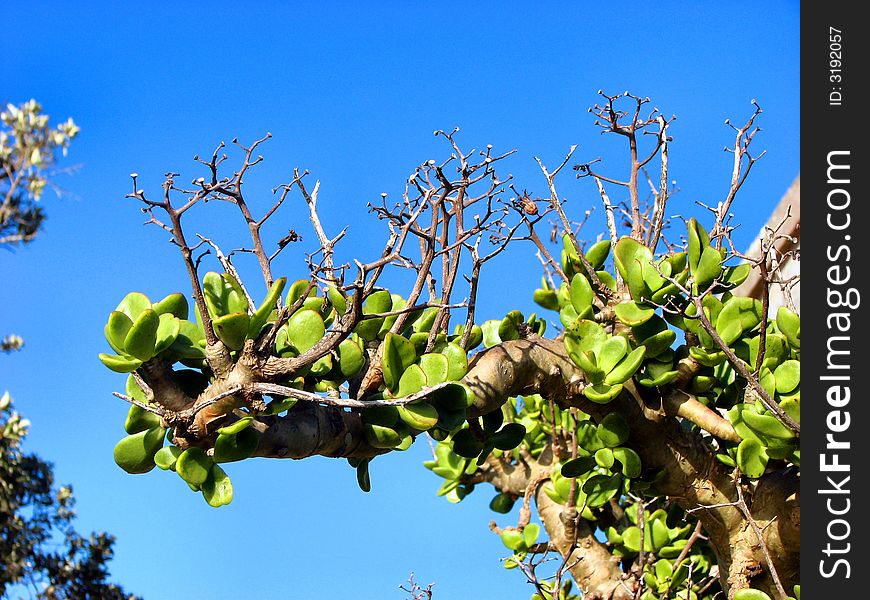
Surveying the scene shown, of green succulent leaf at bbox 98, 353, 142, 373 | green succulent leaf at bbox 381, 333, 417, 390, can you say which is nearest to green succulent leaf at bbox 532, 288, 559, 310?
green succulent leaf at bbox 381, 333, 417, 390

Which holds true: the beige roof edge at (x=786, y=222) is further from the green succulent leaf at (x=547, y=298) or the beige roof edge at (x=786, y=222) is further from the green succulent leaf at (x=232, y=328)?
the green succulent leaf at (x=232, y=328)

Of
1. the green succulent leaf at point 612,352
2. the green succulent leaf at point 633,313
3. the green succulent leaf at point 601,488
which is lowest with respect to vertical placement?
the green succulent leaf at point 601,488

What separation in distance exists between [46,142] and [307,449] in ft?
17.8

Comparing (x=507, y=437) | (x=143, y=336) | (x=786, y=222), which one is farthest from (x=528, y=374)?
(x=786, y=222)

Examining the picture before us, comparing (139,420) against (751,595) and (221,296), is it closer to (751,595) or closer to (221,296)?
(221,296)

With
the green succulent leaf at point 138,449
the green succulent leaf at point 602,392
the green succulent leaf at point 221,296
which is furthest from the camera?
the green succulent leaf at point 602,392

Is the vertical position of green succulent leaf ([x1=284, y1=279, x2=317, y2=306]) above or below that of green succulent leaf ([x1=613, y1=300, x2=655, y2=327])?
below

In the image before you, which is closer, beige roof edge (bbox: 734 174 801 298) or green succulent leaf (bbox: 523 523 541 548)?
green succulent leaf (bbox: 523 523 541 548)

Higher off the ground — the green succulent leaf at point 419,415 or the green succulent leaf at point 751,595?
the green succulent leaf at point 419,415

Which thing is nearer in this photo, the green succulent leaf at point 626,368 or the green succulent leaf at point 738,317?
the green succulent leaf at point 626,368

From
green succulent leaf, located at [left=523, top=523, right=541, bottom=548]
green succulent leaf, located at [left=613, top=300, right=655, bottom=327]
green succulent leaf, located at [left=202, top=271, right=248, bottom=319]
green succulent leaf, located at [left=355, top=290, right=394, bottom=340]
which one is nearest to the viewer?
green succulent leaf, located at [left=202, top=271, right=248, bottom=319]

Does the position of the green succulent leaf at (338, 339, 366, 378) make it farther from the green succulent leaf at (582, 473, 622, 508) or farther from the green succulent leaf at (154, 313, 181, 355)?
the green succulent leaf at (582, 473, 622, 508)

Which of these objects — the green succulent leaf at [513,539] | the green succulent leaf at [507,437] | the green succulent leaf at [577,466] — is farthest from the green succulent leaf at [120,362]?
the green succulent leaf at [513,539]

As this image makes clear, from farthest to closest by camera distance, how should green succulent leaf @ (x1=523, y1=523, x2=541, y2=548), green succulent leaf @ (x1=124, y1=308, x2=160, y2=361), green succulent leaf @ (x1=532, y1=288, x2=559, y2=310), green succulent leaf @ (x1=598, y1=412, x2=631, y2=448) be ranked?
green succulent leaf @ (x1=523, y1=523, x2=541, y2=548)
green succulent leaf @ (x1=532, y1=288, x2=559, y2=310)
green succulent leaf @ (x1=598, y1=412, x2=631, y2=448)
green succulent leaf @ (x1=124, y1=308, x2=160, y2=361)
